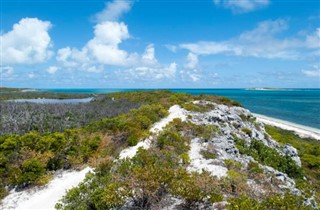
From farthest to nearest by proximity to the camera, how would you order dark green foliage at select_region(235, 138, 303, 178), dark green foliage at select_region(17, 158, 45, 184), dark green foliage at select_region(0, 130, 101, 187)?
dark green foliage at select_region(235, 138, 303, 178) → dark green foliage at select_region(0, 130, 101, 187) → dark green foliage at select_region(17, 158, 45, 184)

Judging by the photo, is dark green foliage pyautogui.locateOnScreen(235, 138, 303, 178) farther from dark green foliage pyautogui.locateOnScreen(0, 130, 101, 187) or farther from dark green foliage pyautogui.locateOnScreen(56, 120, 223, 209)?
dark green foliage pyautogui.locateOnScreen(0, 130, 101, 187)

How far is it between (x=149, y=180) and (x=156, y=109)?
22508 millimetres

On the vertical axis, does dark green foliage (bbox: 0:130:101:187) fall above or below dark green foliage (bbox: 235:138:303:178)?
above

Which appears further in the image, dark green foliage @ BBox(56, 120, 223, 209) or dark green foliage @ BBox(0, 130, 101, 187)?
dark green foliage @ BBox(0, 130, 101, 187)

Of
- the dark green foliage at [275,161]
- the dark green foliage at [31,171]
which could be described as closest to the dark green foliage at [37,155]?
the dark green foliage at [31,171]

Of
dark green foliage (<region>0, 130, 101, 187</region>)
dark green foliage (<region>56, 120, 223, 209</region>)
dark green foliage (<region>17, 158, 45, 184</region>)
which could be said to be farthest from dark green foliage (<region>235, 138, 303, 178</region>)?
dark green foliage (<region>17, 158, 45, 184</region>)

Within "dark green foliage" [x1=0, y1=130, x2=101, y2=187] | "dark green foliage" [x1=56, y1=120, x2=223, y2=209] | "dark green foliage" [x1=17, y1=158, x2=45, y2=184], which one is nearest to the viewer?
"dark green foliage" [x1=56, y1=120, x2=223, y2=209]

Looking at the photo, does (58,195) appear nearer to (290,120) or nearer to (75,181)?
(75,181)

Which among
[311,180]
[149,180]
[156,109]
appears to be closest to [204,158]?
[149,180]

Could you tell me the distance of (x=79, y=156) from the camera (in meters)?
16.8

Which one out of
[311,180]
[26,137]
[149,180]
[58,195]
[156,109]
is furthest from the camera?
[156,109]

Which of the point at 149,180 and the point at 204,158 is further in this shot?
the point at 204,158

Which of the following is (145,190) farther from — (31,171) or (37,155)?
(37,155)

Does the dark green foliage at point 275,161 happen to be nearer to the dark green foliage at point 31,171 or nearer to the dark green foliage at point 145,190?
the dark green foliage at point 145,190
